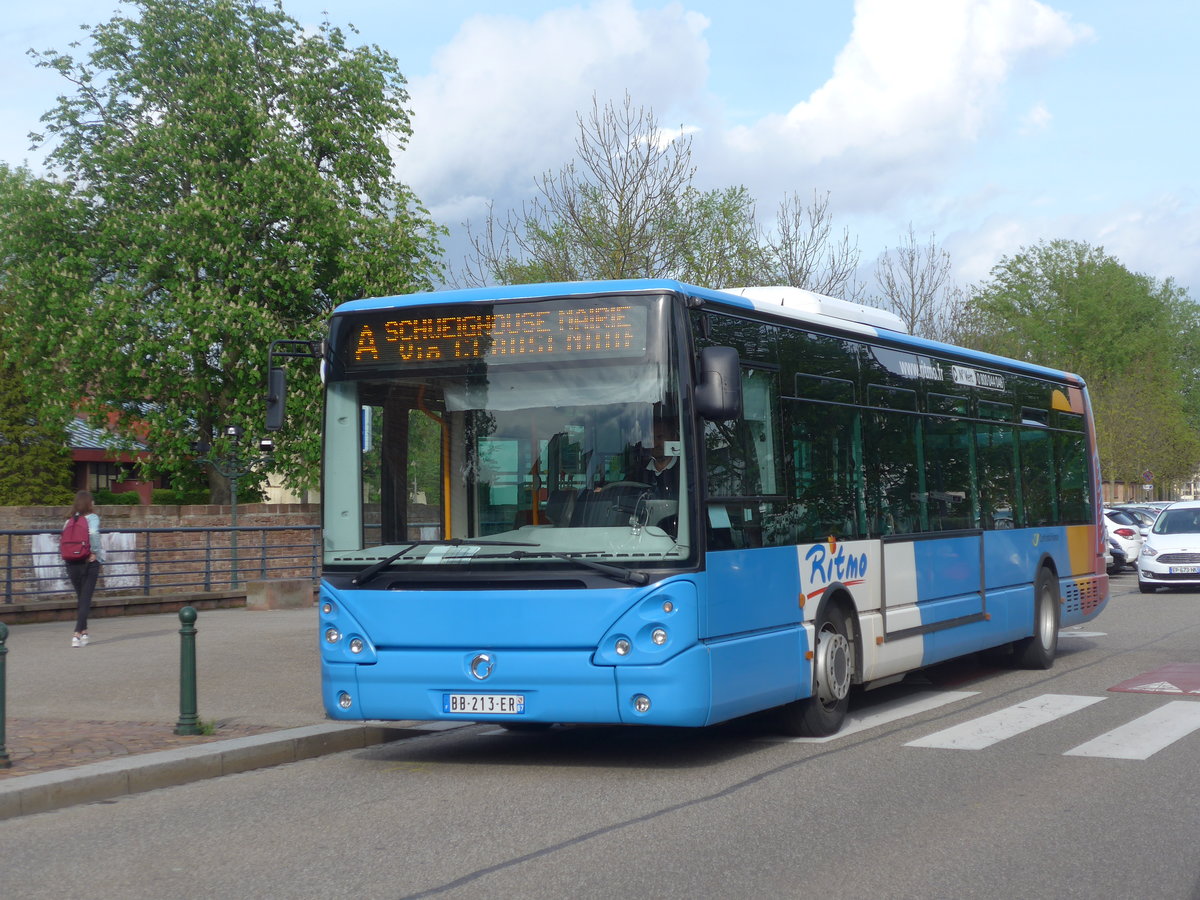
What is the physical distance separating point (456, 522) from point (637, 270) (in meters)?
17.5

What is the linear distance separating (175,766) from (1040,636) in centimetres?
883

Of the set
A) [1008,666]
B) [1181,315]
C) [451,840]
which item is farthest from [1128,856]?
[1181,315]

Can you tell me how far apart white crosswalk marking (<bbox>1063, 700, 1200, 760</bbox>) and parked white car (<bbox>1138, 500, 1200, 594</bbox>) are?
54.0 feet

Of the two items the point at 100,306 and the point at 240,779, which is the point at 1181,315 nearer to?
the point at 100,306

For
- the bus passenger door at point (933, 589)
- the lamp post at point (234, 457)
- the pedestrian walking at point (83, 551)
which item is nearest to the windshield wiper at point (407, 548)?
the bus passenger door at point (933, 589)

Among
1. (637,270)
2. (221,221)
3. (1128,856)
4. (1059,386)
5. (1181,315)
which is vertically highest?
(1181,315)

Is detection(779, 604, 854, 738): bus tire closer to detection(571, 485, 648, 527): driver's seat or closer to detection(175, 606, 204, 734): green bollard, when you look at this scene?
detection(571, 485, 648, 527): driver's seat

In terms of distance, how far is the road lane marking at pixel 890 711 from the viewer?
1014cm

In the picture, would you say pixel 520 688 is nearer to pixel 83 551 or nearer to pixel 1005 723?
pixel 1005 723

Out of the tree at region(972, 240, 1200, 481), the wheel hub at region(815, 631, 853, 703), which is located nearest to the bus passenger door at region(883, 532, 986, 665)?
the wheel hub at region(815, 631, 853, 703)

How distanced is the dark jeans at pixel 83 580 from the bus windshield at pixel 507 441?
26.8ft

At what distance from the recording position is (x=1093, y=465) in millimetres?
16766

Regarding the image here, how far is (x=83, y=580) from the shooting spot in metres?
16.8

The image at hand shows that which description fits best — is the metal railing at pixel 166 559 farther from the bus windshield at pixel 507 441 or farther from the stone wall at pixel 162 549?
the bus windshield at pixel 507 441
